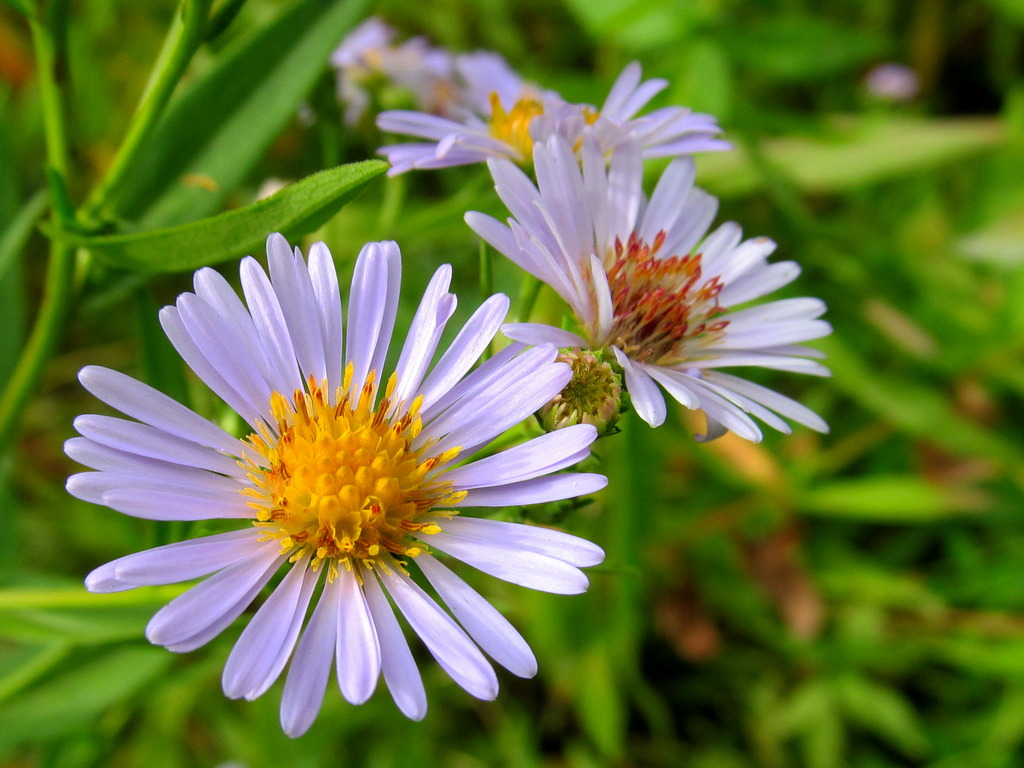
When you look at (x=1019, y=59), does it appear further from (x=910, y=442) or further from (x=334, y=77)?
(x=334, y=77)

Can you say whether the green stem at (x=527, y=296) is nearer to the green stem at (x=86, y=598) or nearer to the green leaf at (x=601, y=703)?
the green stem at (x=86, y=598)

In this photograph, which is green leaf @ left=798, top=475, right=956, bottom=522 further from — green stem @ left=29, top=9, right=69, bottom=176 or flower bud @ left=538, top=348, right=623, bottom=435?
green stem @ left=29, top=9, right=69, bottom=176

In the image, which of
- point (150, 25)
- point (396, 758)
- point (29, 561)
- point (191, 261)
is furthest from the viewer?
point (150, 25)

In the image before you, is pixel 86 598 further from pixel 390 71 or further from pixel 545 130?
pixel 390 71

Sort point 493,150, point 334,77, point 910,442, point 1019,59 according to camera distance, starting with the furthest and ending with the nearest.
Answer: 1. point 1019,59
2. point 910,442
3. point 334,77
4. point 493,150

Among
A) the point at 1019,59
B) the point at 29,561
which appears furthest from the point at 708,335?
the point at 1019,59

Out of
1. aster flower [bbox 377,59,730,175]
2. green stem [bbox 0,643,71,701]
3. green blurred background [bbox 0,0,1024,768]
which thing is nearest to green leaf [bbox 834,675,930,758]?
green blurred background [bbox 0,0,1024,768]

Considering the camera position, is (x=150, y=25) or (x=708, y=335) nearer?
(x=708, y=335)
